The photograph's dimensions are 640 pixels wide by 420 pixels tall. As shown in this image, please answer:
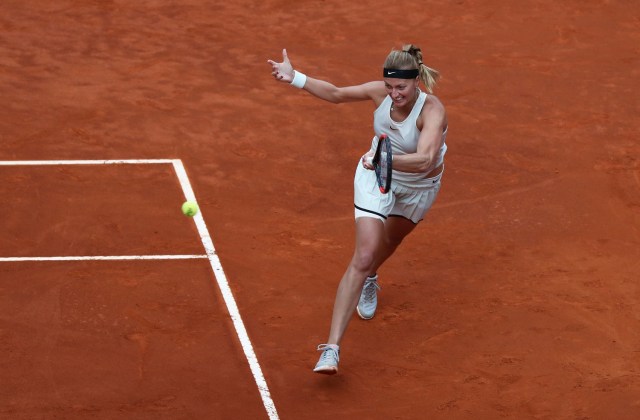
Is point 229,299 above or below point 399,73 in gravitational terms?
below

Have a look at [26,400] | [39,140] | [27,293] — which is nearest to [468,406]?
[26,400]

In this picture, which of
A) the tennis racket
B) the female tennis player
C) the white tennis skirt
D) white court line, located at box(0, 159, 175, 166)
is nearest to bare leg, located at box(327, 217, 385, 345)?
the female tennis player

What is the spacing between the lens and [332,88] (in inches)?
329

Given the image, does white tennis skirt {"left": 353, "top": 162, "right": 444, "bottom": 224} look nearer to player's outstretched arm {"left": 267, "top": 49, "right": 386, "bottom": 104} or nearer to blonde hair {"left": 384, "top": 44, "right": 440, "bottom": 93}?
player's outstretched arm {"left": 267, "top": 49, "right": 386, "bottom": 104}

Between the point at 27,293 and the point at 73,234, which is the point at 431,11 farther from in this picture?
the point at 27,293

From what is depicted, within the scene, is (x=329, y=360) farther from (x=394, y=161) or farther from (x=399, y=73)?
(x=399, y=73)

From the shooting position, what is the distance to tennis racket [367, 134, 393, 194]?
7500mm

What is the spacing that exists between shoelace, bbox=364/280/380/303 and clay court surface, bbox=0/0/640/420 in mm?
181

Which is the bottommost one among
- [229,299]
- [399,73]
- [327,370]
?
[229,299]

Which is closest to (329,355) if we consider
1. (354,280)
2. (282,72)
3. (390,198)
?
(354,280)

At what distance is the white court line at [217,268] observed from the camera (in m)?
7.96

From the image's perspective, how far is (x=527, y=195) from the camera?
11.0 metres

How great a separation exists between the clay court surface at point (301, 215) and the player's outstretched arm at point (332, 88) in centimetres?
167

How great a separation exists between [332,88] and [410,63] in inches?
31.1
